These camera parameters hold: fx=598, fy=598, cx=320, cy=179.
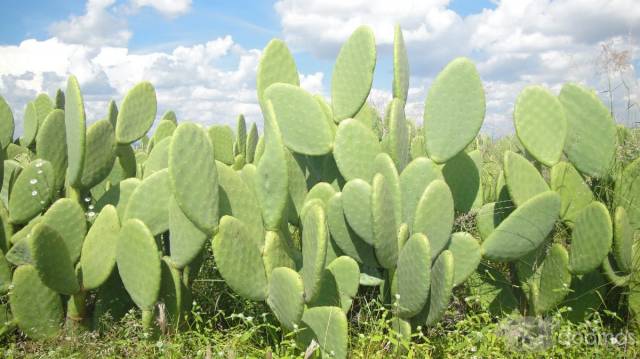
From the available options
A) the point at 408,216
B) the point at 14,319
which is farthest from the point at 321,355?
the point at 14,319

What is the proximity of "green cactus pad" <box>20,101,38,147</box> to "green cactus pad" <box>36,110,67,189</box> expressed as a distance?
877mm

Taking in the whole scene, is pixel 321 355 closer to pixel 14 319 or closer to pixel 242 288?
pixel 242 288

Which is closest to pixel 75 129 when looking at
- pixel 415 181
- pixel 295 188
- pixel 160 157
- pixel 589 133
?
pixel 160 157

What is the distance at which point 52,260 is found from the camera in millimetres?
1839

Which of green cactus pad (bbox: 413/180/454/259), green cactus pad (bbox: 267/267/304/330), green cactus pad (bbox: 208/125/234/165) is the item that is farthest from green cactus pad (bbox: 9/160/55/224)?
green cactus pad (bbox: 413/180/454/259)

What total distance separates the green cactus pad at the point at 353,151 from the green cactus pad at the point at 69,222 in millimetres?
868

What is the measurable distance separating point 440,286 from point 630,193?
792 mm

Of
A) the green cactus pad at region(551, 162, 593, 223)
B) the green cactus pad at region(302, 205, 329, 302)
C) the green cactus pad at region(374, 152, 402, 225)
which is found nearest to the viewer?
the green cactus pad at region(302, 205, 329, 302)

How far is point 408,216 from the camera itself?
1949mm

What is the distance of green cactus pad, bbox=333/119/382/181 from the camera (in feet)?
6.27

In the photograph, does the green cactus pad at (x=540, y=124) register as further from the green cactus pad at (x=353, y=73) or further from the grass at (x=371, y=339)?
the green cactus pad at (x=353, y=73)

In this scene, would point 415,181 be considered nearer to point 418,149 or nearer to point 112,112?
point 418,149

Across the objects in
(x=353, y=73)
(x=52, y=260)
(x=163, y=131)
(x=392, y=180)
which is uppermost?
(x=353, y=73)
